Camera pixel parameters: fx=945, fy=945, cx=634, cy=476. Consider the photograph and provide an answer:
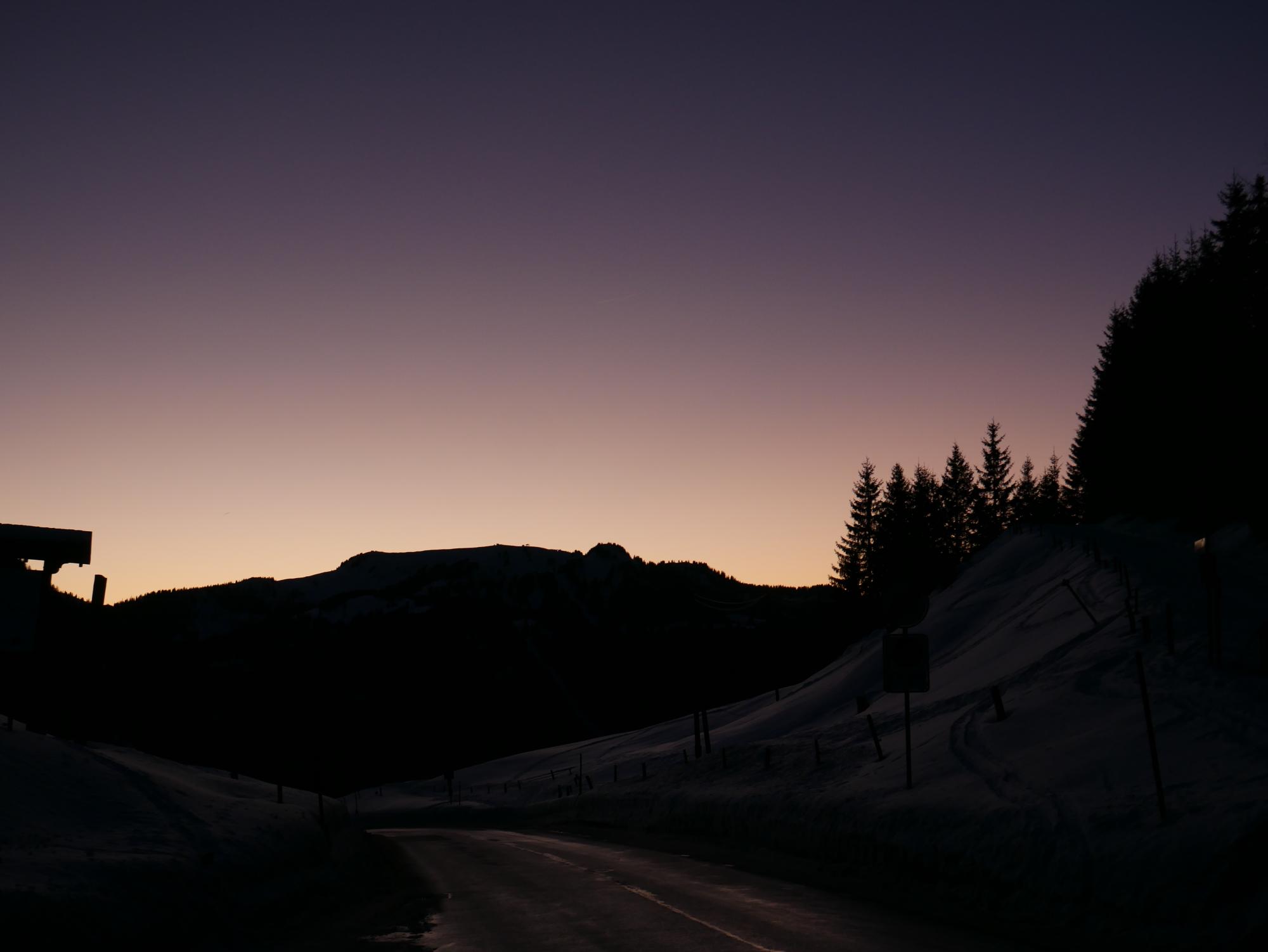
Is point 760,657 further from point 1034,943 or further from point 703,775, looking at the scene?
point 1034,943

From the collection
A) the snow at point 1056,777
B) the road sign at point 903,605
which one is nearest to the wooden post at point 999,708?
the snow at point 1056,777

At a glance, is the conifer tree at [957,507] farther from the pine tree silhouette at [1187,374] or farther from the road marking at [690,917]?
the road marking at [690,917]

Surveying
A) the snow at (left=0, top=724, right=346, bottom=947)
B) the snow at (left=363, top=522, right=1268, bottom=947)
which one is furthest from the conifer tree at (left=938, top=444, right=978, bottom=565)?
the snow at (left=0, top=724, right=346, bottom=947)

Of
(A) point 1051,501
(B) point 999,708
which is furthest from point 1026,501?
(B) point 999,708

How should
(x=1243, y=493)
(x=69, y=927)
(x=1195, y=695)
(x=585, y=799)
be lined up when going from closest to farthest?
(x=69, y=927)
(x=1195, y=695)
(x=585, y=799)
(x=1243, y=493)

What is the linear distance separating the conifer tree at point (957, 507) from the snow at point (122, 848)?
81.9 meters

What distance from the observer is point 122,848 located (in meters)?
12.6

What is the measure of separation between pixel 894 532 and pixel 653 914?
82519 mm

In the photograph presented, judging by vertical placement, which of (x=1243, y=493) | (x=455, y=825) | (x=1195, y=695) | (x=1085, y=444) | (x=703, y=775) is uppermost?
(x=1085, y=444)

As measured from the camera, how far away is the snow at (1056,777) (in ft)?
37.4

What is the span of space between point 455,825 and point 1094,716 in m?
46.1

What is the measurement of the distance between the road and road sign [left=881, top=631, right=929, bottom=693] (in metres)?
4.49

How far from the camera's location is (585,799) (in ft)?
154

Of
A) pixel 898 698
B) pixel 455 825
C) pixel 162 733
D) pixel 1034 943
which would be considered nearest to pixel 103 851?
pixel 1034 943
